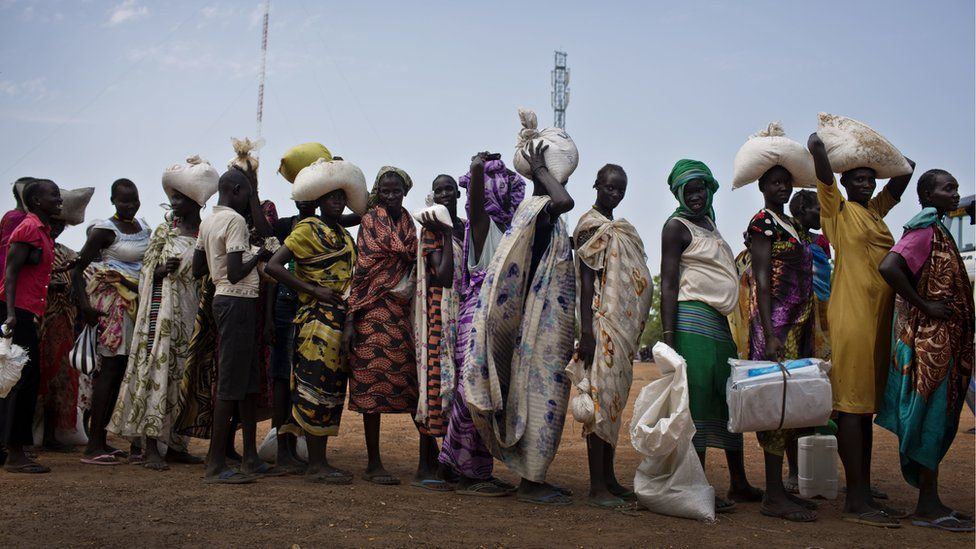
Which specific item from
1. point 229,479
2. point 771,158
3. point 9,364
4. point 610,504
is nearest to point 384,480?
point 229,479

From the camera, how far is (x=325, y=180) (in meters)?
6.39

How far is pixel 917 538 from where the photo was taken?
495 centimetres

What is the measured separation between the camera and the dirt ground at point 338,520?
4586mm

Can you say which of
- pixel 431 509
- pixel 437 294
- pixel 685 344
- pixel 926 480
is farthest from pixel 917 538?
pixel 437 294

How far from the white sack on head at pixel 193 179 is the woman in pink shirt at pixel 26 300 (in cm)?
79

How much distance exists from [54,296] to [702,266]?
5187mm

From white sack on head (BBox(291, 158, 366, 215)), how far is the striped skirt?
2.45 metres

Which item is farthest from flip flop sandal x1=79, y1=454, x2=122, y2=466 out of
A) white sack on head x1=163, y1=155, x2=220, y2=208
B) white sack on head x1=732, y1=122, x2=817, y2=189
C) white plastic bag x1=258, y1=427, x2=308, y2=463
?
white sack on head x1=732, y1=122, x2=817, y2=189

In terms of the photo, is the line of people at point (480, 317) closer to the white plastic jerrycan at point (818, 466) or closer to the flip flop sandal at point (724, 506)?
the flip flop sandal at point (724, 506)

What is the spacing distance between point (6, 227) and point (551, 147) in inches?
164

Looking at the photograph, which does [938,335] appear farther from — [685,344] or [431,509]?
[431,509]

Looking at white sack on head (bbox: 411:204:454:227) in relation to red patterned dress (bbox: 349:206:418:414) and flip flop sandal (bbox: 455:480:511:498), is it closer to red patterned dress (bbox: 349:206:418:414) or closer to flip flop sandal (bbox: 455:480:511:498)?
red patterned dress (bbox: 349:206:418:414)

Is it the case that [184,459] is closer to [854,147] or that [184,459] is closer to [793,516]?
[793,516]

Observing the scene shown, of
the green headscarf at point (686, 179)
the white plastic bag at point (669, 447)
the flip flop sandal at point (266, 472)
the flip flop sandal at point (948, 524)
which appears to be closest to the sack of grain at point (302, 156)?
the flip flop sandal at point (266, 472)
